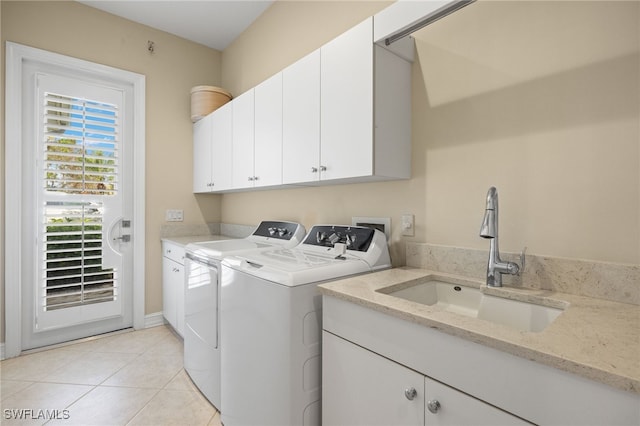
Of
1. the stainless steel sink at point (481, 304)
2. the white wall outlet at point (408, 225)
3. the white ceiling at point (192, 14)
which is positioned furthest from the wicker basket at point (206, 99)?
the stainless steel sink at point (481, 304)

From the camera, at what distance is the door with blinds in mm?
2482

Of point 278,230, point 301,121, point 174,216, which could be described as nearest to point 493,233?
point 301,121

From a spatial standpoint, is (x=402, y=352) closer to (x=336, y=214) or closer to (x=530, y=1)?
(x=336, y=214)

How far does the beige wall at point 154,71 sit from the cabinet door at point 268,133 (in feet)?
4.31

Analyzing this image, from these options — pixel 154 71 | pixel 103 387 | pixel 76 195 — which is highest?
pixel 154 71

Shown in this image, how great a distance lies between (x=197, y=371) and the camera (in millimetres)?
1968

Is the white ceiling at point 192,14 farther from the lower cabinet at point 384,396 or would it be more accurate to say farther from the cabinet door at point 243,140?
the lower cabinet at point 384,396

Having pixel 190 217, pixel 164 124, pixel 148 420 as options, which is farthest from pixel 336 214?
pixel 164 124

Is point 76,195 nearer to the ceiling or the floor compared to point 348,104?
nearer to the floor

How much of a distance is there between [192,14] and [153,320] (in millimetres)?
2807

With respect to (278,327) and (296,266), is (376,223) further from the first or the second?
(278,327)

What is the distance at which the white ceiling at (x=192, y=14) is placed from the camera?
2582mm

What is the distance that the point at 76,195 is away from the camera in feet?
8.57

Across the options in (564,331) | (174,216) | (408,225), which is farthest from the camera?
(174,216)
